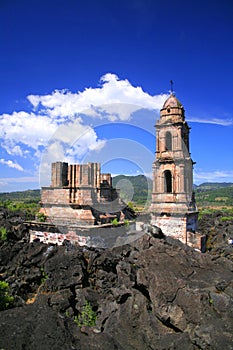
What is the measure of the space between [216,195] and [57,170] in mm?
149878

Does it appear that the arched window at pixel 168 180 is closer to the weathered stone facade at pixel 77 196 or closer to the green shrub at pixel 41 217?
the weathered stone facade at pixel 77 196

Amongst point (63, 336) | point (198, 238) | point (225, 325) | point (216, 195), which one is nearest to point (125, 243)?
point (198, 238)

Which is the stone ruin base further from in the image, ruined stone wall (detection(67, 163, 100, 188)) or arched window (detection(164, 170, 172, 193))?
ruined stone wall (detection(67, 163, 100, 188))

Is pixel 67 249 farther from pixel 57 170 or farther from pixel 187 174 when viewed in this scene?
pixel 187 174

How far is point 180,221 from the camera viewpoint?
21.0 m

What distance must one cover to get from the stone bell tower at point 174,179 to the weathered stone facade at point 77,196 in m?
4.08

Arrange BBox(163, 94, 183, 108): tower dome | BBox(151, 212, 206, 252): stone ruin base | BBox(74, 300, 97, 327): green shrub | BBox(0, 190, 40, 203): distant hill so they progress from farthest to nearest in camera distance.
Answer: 1. BBox(0, 190, 40, 203): distant hill
2. BBox(163, 94, 183, 108): tower dome
3. BBox(151, 212, 206, 252): stone ruin base
4. BBox(74, 300, 97, 327): green shrub

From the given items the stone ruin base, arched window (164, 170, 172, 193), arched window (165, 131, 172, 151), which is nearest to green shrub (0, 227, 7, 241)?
the stone ruin base

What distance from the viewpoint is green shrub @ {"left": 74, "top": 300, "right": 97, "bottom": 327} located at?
9.70 m

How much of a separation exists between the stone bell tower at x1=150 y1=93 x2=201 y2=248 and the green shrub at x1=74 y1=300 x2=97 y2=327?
1194 centimetres

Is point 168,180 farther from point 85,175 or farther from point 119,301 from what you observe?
point 119,301

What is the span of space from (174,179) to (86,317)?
1451cm

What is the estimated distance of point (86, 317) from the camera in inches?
391

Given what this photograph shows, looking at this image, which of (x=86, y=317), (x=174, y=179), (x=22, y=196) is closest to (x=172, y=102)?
(x=174, y=179)
